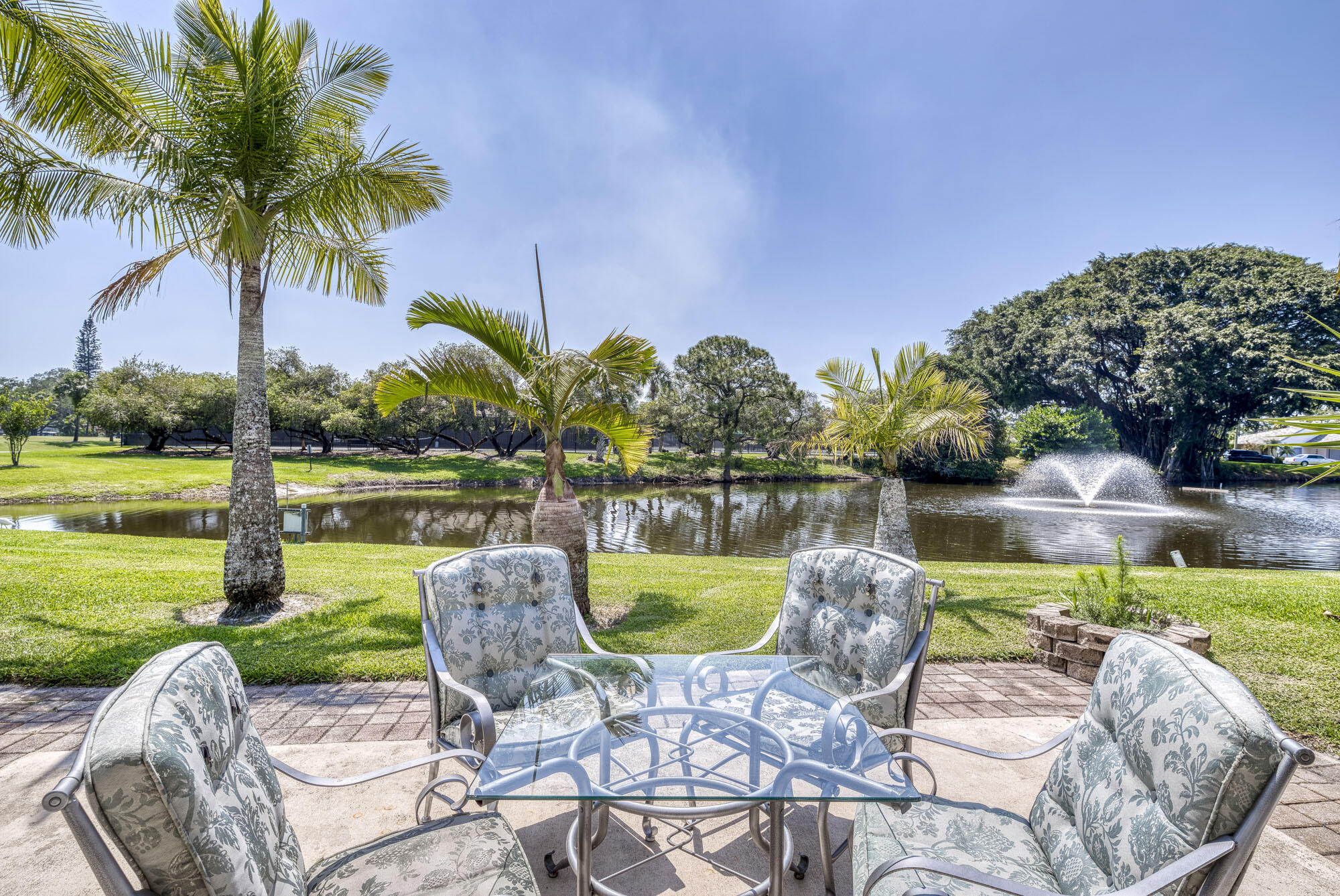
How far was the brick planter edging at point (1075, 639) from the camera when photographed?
3.68 meters

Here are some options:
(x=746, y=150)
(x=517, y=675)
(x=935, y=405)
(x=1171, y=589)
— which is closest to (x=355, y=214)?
(x=517, y=675)

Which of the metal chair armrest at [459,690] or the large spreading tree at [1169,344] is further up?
the large spreading tree at [1169,344]

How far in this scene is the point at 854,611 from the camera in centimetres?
270

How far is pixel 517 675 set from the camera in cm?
260

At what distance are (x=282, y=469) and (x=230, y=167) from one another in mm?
23018

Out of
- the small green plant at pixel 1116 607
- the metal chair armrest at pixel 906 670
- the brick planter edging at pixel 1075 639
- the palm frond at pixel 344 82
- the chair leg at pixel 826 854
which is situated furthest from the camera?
the palm frond at pixel 344 82

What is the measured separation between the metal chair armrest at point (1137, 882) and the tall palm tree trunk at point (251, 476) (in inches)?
212

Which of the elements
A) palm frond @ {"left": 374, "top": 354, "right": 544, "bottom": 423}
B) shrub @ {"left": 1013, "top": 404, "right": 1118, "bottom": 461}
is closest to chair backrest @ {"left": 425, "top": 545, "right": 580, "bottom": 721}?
palm frond @ {"left": 374, "top": 354, "right": 544, "bottom": 423}

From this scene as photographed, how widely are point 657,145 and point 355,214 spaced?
6.44 meters

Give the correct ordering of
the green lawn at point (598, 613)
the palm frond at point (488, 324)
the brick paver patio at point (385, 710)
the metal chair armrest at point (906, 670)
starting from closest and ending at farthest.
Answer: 1. the metal chair armrest at point (906, 670)
2. the brick paver patio at point (385, 710)
3. the green lawn at point (598, 613)
4. the palm frond at point (488, 324)

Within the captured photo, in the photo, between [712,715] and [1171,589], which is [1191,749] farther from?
[1171,589]

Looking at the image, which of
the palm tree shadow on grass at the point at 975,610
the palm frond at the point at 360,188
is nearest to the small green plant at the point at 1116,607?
the palm tree shadow on grass at the point at 975,610

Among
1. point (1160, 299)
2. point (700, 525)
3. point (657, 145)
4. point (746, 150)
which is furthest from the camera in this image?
point (1160, 299)

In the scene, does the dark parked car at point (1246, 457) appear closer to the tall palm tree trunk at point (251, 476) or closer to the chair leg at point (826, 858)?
the chair leg at point (826, 858)
